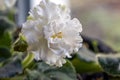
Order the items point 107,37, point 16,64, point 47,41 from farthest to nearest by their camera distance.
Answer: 1. point 107,37
2. point 16,64
3. point 47,41

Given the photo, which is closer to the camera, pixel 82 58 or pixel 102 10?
pixel 82 58

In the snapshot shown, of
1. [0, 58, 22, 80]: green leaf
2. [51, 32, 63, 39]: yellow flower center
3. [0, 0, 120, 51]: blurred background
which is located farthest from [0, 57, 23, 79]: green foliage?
[0, 0, 120, 51]: blurred background

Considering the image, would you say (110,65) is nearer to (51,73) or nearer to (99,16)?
(51,73)

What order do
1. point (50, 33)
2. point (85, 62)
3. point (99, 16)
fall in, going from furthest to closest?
point (99, 16) → point (85, 62) → point (50, 33)

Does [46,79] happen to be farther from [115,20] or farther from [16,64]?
[115,20]

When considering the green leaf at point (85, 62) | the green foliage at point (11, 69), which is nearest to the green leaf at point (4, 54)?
the green foliage at point (11, 69)

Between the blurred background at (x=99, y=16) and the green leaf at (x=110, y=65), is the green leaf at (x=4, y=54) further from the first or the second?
the blurred background at (x=99, y=16)

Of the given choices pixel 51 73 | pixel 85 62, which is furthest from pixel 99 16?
pixel 51 73

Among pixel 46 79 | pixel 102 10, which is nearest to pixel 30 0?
pixel 102 10
